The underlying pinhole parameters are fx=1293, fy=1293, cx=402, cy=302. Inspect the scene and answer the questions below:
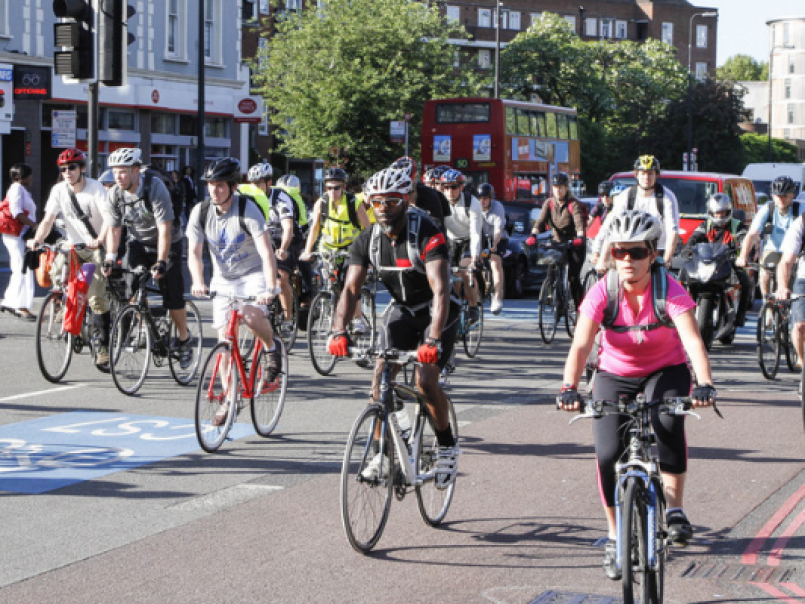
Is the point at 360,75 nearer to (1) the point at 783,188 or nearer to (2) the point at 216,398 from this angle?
(1) the point at 783,188

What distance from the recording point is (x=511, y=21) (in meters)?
97.8

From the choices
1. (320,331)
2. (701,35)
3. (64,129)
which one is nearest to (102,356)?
(320,331)

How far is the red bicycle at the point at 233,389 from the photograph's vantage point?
8008mm

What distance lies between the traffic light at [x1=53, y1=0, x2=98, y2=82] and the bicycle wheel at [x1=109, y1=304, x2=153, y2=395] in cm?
368

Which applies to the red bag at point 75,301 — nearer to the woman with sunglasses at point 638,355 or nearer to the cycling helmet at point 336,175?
the cycling helmet at point 336,175

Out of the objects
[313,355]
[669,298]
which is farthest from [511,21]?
[669,298]

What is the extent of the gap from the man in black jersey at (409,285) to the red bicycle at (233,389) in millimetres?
1644

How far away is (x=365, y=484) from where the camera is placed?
19.1 feet

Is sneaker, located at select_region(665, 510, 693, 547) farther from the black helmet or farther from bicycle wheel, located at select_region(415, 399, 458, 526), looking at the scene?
the black helmet

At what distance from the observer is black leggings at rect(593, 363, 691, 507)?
5.09 m

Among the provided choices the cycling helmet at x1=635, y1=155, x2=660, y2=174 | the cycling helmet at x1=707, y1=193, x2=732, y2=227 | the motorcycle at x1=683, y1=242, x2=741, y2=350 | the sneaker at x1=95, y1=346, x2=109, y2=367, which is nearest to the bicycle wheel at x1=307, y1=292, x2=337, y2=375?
the sneaker at x1=95, y1=346, x2=109, y2=367

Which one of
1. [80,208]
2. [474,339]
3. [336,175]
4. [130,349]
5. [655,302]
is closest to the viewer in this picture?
[655,302]

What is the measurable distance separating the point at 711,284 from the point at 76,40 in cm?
698

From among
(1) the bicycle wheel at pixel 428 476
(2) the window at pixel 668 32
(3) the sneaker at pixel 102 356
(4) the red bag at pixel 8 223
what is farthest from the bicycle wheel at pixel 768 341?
(2) the window at pixel 668 32
